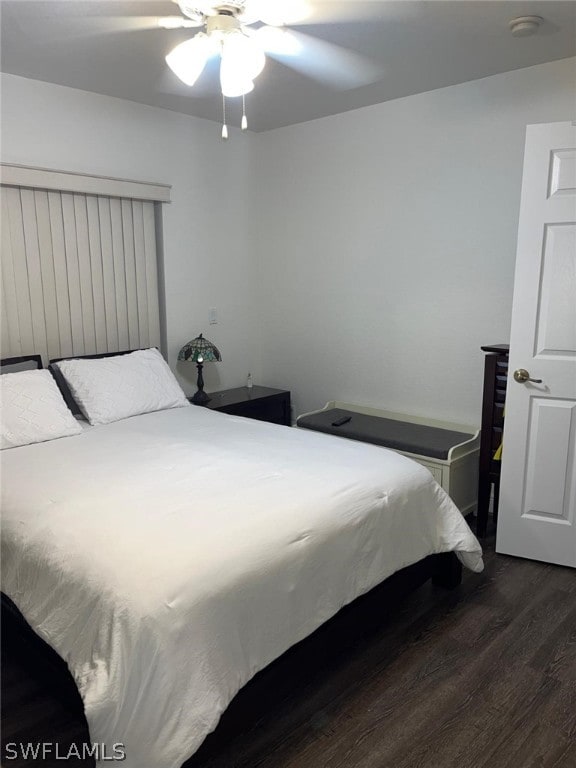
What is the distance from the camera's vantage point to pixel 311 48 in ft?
8.73

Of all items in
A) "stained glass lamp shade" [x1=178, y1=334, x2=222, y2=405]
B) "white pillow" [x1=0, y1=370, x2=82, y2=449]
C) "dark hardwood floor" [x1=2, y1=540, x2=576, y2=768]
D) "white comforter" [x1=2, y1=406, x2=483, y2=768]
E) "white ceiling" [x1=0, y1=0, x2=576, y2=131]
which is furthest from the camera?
"stained glass lamp shade" [x1=178, y1=334, x2=222, y2=405]

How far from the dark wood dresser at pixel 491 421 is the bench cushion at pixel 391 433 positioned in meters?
0.20

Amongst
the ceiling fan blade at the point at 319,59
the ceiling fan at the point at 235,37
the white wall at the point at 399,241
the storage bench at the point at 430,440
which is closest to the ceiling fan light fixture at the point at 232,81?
the ceiling fan at the point at 235,37

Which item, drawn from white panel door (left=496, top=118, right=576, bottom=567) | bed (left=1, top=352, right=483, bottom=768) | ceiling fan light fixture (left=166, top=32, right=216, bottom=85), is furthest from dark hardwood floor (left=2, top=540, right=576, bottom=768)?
ceiling fan light fixture (left=166, top=32, right=216, bottom=85)

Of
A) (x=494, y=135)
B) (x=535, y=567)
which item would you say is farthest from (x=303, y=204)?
(x=535, y=567)

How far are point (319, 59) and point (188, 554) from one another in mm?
2436

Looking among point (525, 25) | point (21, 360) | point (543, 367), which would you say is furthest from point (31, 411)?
point (525, 25)

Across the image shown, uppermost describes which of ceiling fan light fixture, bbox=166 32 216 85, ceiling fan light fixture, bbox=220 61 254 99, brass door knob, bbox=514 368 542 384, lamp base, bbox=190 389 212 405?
ceiling fan light fixture, bbox=166 32 216 85

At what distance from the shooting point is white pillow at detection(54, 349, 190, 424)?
3.03 meters

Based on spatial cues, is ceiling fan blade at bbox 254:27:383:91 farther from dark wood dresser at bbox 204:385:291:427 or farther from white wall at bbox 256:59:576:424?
dark wood dresser at bbox 204:385:291:427

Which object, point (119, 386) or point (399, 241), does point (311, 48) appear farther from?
point (119, 386)

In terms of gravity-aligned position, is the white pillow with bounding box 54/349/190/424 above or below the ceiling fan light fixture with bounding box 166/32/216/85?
below

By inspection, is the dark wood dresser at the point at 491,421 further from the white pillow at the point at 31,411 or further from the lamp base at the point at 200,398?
the white pillow at the point at 31,411

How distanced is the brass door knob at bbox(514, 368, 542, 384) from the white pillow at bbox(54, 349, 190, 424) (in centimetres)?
188
